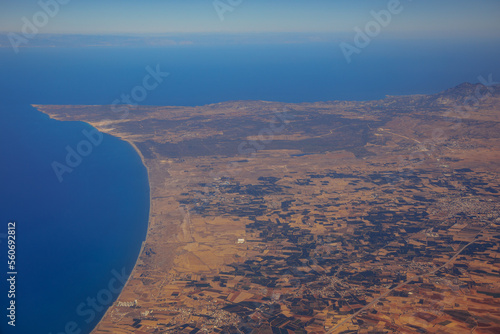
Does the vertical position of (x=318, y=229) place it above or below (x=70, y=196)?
below

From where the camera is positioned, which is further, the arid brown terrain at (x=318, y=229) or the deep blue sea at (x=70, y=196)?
the deep blue sea at (x=70, y=196)

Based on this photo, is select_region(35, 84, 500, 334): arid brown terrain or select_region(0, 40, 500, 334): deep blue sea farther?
select_region(0, 40, 500, 334): deep blue sea

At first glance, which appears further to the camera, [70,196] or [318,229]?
[70,196]

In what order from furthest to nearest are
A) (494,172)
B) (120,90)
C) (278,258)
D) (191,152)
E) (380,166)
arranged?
(120,90) < (191,152) < (380,166) < (494,172) < (278,258)

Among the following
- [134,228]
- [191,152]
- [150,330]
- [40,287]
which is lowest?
[150,330]

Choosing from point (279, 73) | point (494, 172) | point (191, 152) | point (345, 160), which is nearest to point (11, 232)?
point (191, 152)

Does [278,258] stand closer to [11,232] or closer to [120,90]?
[11,232]

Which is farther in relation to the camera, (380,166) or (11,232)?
(380,166)

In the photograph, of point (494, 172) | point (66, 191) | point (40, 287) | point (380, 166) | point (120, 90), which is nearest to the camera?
point (40, 287)
